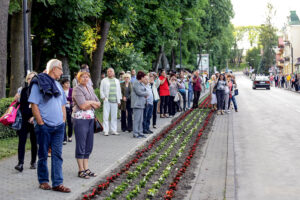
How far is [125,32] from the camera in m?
29.7

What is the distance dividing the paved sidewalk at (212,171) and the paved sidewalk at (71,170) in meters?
1.63

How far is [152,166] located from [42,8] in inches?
492

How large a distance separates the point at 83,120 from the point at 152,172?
5.07 ft

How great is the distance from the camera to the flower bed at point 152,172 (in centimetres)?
662

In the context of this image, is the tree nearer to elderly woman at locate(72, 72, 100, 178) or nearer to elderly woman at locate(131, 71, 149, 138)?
elderly woman at locate(131, 71, 149, 138)

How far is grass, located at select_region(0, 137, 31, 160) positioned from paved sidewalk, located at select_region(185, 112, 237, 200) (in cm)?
415

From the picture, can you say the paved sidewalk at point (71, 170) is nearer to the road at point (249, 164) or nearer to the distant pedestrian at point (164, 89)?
the road at point (249, 164)

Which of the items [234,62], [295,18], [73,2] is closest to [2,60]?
[73,2]

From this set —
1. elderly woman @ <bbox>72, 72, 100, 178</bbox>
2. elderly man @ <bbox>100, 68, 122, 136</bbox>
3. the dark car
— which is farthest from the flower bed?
the dark car

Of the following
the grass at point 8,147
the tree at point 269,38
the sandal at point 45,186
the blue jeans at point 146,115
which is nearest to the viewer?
the sandal at point 45,186

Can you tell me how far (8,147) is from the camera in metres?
10.9

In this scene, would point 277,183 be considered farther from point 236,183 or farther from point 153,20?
point 153,20

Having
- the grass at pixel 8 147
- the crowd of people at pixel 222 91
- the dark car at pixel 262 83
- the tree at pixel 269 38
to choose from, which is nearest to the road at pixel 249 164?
the grass at pixel 8 147

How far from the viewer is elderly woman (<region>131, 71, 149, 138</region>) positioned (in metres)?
12.8
